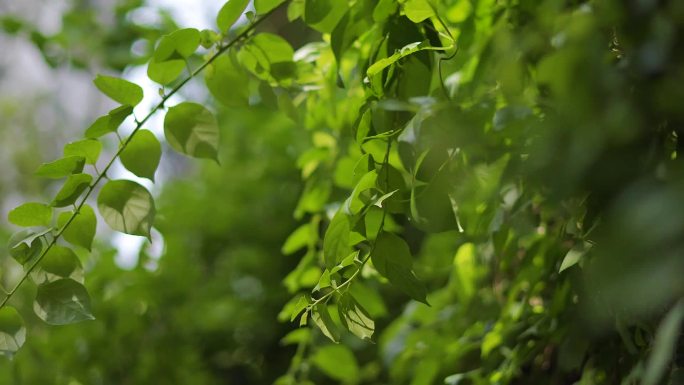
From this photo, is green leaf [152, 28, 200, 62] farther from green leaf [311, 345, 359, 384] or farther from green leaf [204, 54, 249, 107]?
green leaf [311, 345, 359, 384]

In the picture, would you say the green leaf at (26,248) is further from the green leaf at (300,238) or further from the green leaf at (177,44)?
the green leaf at (300,238)

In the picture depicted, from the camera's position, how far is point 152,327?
1315 millimetres

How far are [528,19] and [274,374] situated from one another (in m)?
1.04

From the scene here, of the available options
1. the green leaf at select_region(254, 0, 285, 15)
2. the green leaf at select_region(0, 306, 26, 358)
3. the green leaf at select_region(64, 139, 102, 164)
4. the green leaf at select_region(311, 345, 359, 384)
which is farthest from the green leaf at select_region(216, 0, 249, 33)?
the green leaf at select_region(311, 345, 359, 384)

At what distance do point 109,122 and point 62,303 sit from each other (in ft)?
0.39

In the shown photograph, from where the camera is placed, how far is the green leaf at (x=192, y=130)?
0.53 meters

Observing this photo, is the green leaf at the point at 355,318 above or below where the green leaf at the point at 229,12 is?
below

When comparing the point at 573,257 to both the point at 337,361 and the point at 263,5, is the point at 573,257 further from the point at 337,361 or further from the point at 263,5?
the point at 337,361

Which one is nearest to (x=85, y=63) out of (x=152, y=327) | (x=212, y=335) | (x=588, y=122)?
(x=152, y=327)

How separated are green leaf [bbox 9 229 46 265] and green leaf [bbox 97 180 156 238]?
0.04m

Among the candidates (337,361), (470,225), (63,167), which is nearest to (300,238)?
(337,361)

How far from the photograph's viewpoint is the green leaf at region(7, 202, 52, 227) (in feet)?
1.63

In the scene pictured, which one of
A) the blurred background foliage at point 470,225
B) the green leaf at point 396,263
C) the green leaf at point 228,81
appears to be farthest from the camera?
the green leaf at point 228,81

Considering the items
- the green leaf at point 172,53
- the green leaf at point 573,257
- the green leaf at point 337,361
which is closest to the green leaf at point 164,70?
the green leaf at point 172,53
